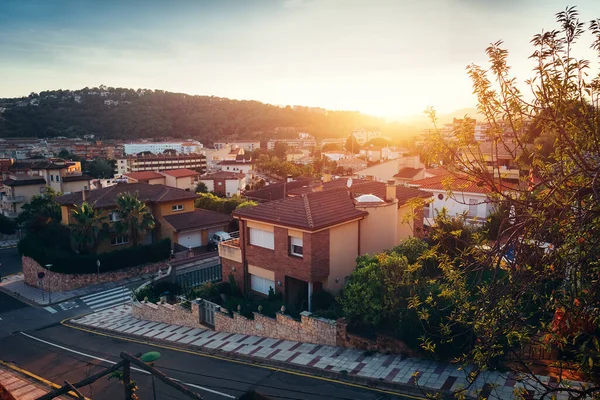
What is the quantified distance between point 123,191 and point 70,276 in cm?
916

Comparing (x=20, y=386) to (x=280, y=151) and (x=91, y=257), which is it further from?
(x=280, y=151)

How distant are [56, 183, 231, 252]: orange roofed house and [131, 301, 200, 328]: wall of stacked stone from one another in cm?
1169

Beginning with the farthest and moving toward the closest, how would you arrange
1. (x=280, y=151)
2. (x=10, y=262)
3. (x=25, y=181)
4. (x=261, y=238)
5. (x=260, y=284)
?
(x=280, y=151), (x=25, y=181), (x=10, y=262), (x=260, y=284), (x=261, y=238)

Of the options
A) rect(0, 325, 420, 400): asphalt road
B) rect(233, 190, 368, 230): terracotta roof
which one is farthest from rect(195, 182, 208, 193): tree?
rect(233, 190, 368, 230): terracotta roof

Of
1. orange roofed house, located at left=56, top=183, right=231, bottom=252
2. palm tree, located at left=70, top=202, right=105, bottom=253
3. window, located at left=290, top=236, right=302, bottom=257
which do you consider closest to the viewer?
window, located at left=290, top=236, right=302, bottom=257

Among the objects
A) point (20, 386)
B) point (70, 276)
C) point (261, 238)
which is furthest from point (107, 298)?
point (261, 238)

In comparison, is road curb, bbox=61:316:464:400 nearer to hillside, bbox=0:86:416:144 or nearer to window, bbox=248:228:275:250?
window, bbox=248:228:275:250

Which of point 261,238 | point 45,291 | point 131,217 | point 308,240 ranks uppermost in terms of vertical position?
point 308,240

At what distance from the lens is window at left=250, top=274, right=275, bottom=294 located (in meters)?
20.2

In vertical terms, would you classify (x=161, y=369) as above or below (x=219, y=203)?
below

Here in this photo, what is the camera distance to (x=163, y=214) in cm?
3750

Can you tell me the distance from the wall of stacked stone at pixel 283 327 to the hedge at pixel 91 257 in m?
15.9

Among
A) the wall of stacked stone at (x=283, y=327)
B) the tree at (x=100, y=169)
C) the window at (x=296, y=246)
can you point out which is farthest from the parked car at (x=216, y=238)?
the tree at (x=100, y=169)

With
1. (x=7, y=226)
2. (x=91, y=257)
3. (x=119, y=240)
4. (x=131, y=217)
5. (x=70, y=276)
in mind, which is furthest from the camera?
(x=7, y=226)
